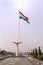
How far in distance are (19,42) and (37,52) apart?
20555mm

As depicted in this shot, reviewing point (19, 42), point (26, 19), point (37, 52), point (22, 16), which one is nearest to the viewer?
point (26, 19)

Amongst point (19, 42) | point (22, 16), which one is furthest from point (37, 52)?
point (22, 16)

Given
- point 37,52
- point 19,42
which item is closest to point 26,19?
point 37,52

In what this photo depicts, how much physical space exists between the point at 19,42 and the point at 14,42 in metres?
3.31

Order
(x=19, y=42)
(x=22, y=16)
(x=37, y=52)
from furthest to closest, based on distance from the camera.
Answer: (x=19, y=42) → (x=37, y=52) → (x=22, y=16)

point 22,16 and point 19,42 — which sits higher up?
point 22,16

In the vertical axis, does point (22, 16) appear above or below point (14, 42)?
above

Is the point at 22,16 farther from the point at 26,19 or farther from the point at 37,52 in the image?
the point at 37,52

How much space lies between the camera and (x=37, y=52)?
9700cm

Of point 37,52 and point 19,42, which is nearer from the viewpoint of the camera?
point 37,52

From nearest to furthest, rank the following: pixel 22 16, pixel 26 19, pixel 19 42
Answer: pixel 26 19 < pixel 22 16 < pixel 19 42

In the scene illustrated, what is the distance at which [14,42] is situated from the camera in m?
117

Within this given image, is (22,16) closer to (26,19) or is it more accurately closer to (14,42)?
(26,19)

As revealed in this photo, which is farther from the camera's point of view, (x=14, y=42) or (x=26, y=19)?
(x=14, y=42)
